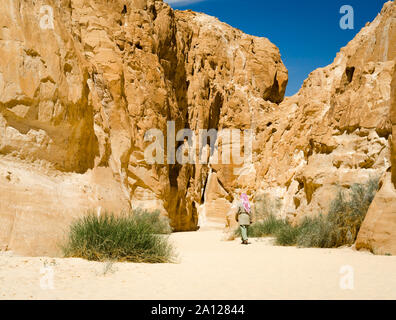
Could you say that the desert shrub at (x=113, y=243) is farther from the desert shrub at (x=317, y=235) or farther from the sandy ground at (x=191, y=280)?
the desert shrub at (x=317, y=235)

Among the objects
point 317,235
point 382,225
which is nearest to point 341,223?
point 317,235

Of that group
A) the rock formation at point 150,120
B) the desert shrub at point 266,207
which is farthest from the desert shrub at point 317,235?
the desert shrub at point 266,207

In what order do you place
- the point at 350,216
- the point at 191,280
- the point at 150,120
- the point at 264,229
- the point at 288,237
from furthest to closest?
the point at 150,120 < the point at 264,229 < the point at 288,237 < the point at 350,216 < the point at 191,280

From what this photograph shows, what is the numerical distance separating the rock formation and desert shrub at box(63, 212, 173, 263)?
0.69 m

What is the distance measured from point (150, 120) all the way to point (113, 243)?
19.6m

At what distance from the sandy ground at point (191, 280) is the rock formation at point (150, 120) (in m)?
1.65

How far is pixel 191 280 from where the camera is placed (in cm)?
481

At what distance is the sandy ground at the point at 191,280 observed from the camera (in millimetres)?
3928

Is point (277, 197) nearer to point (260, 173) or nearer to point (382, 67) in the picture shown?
point (260, 173)

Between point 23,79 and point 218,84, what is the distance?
2880 centimetres

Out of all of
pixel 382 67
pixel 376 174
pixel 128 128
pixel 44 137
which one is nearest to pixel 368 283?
pixel 44 137

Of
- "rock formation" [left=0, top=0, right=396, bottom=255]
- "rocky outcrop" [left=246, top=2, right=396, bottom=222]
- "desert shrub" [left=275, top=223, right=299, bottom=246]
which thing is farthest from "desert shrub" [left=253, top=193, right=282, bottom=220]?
"desert shrub" [left=275, top=223, right=299, bottom=246]

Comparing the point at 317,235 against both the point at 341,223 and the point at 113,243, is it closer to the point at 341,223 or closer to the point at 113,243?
the point at 341,223
